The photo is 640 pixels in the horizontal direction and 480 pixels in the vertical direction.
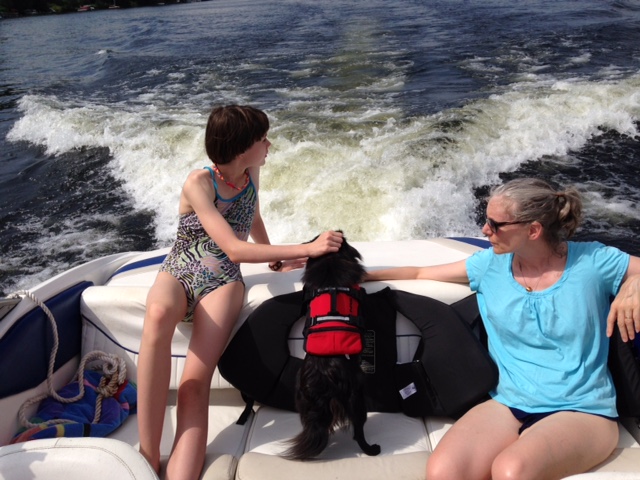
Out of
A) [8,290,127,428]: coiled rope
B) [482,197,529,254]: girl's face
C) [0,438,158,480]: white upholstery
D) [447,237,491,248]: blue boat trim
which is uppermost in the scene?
[482,197,529,254]: girl's face

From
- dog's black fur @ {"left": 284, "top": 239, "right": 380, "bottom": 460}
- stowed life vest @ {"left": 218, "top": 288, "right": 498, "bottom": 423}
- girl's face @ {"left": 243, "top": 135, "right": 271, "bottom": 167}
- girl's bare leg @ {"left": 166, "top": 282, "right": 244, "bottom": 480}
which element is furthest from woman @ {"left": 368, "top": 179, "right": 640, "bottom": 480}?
girl's face @ {"left": 243, "top": 135, "right": 271, "bottom": 167}

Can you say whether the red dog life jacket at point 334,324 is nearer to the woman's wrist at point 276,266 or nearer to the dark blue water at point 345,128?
the woman's wrist at point 276,266

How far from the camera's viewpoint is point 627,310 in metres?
1.78

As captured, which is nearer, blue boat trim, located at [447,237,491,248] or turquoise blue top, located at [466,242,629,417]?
turquoise blue top, located at [466,242,629,417]

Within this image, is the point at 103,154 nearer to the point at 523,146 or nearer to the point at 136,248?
the point at 136,248

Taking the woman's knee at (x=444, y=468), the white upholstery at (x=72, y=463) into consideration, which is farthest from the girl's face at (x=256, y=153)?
the woman's knee at (x=444, y=468)

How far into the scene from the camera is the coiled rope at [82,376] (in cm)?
217

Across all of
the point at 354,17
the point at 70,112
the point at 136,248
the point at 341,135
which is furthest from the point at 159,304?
the point at 354,17

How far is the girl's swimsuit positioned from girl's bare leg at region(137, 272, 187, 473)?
0.42 ft

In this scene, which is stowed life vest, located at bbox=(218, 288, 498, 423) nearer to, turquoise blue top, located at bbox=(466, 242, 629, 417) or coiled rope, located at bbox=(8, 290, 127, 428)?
turquoise blue top, located at bbox=(466, 242, 629, 417)

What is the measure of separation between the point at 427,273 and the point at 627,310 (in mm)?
750

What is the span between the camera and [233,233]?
2201mm

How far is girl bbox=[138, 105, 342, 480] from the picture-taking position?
196cm

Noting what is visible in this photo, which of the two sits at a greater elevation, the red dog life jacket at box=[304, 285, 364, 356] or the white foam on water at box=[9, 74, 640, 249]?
the red dog life jacket at box=[304, 285, 364, 356]
